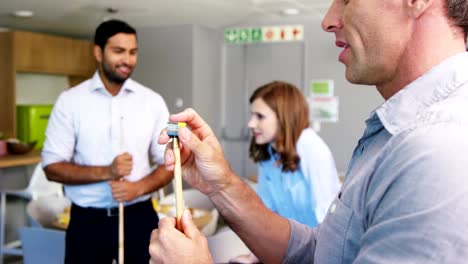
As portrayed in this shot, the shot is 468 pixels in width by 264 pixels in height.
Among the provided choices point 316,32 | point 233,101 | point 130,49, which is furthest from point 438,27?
point 233,101

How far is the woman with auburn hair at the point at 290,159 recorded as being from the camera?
7.00ft

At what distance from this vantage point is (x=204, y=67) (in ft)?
19.6

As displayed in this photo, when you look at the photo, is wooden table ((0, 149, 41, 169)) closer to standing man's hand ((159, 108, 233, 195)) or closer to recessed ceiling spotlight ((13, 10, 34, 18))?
recessed ceiling spotlight ((13, 10, 34, 18))

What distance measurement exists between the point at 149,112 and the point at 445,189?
71.1 inches

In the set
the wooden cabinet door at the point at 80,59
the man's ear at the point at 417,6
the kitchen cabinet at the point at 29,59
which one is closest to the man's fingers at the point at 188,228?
the man's ear at the point at 417,6

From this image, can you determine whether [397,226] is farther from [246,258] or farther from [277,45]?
[277,45]

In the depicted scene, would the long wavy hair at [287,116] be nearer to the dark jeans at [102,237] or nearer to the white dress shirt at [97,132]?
the white dress shirt at [97,132]

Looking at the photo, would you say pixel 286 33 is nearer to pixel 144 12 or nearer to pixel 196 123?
pixel 144 12

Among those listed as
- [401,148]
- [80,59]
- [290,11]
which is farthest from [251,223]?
[80,59]

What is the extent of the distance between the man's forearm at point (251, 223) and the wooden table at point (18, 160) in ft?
11.3

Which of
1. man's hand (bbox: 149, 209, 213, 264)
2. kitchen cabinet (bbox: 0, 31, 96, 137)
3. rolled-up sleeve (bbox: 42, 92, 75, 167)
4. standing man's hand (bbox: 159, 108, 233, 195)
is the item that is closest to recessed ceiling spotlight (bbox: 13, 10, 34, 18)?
kitchen cabinet (bbox: 0, 31, 96, 137)

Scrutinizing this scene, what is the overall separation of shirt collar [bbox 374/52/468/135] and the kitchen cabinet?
5.41 m

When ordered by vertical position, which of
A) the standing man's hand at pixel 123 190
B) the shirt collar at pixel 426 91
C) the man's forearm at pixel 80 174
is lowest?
the standing man's hand at pixel 123 190

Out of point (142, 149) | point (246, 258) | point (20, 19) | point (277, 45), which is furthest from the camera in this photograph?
point (277, 45)
